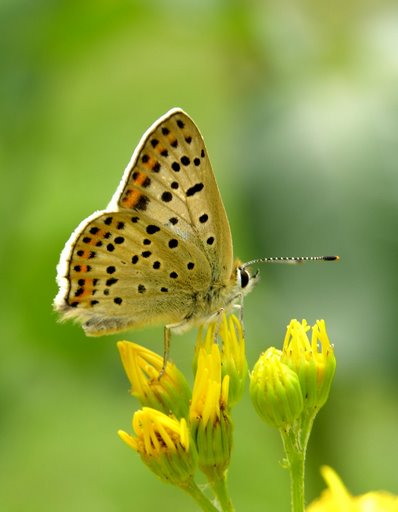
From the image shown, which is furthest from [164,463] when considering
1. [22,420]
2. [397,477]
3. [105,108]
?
[105,108]

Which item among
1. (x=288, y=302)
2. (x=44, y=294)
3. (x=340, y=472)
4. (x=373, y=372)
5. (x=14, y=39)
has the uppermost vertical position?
(x=14, y=39)

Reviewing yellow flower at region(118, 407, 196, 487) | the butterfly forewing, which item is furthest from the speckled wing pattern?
yellow flower at region(118, 407, 196, 487)

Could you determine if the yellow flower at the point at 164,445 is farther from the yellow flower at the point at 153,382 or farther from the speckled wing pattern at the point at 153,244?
the speckled wing pattern at the point at 153,244

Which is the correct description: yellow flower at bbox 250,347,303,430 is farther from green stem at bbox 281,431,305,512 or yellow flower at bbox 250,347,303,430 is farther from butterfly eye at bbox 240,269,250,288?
butterfly eye at bbox 240,269,250,288

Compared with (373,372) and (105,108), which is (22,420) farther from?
(105,108)

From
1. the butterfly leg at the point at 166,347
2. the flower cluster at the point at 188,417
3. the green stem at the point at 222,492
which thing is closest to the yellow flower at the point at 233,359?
the flower cluster at the point at 188,417
